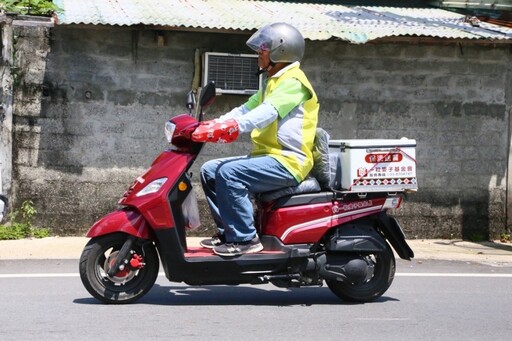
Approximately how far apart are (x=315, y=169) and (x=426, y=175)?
505 cm

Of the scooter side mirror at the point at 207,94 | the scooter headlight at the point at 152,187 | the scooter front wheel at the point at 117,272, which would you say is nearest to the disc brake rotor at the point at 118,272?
the scooter front wheel at the point at 117,272

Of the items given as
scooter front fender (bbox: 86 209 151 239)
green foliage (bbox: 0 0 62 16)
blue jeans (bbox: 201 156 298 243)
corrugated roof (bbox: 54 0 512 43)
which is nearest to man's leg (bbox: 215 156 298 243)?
blue jeans (bbox: 201 156 298 243)

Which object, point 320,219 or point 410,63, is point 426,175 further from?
point 320,219

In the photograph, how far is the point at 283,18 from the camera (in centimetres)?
1190

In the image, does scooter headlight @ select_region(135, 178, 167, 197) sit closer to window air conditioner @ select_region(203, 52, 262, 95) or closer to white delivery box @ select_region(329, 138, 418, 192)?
white delivery box @ select_region(329, 138, 418, 192)

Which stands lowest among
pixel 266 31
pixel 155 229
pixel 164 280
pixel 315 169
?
pixel 164 280

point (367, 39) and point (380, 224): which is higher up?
point (367, 39)

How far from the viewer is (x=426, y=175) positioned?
12211 mm

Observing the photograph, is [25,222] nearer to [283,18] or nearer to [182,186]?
[283,18]

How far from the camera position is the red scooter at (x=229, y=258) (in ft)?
22.9

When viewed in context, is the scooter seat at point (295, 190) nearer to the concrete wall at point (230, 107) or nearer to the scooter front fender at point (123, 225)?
the scooter front fender at point (123, 225)

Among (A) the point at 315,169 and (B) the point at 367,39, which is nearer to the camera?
(A) the point at 315,169

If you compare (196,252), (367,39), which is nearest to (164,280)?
(196,252)

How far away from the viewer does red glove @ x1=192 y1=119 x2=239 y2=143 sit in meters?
6.80
